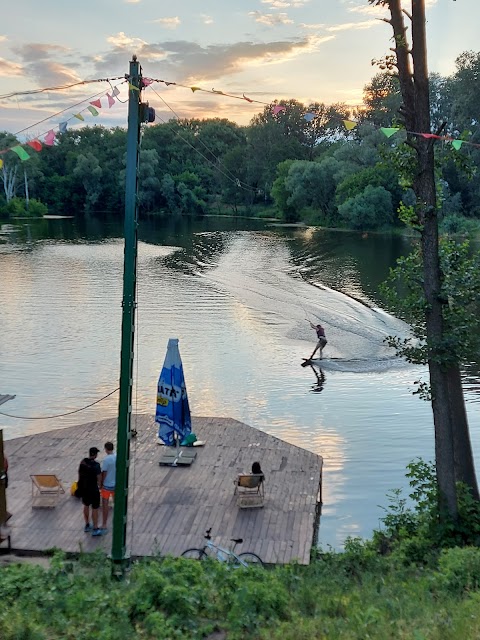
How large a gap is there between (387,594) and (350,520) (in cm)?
622

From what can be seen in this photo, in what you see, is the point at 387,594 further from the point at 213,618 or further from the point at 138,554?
the point at 138,554

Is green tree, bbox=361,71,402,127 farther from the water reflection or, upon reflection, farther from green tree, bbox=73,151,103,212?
the water reflection

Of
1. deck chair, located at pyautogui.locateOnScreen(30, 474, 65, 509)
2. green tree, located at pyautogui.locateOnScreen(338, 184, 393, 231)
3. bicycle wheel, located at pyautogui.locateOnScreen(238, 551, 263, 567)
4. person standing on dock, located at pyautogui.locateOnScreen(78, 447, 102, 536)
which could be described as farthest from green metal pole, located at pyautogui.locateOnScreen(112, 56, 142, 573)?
green tree, located at pyautogui.locateOnScreen(338, 184, 393, 231)

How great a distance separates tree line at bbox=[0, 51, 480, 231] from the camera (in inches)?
3292

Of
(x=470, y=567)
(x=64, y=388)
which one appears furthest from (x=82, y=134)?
(x=470, y=567)

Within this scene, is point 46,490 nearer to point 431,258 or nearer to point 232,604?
point 232,604

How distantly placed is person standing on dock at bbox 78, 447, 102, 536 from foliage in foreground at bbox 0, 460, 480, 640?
1396mm

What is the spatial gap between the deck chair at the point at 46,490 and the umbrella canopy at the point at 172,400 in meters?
2.23

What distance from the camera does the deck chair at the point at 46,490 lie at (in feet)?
42.0

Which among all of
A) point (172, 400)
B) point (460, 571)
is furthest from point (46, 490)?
point (460, 571)

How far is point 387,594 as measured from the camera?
841 cm

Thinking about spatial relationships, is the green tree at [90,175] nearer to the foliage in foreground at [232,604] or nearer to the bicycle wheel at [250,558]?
the bicycle wheel at [250,558]

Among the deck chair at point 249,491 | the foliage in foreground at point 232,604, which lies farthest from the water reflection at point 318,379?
the foliage in foreground at point 232,604

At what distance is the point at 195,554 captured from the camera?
11203 millimetres
